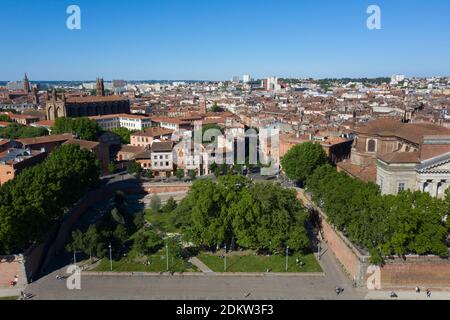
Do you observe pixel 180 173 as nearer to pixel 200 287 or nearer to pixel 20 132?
pixel 200 287

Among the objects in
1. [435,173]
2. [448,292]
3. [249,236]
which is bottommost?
[448,292]

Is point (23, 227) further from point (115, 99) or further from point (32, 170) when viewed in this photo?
point (115, 99)

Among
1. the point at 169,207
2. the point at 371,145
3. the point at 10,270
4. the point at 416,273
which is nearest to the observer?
the point at 416,273

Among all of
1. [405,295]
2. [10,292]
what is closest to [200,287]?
[10,292]

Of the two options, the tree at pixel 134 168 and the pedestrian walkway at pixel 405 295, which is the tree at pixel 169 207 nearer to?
the tree at pixel 134 168

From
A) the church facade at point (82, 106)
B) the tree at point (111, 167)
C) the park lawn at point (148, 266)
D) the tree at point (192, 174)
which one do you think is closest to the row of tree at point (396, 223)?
the park lawn at point (148, 266)

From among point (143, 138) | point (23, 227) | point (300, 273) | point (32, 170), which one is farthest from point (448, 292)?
point (143, 138)
